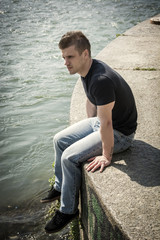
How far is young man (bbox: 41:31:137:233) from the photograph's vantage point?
2.10m

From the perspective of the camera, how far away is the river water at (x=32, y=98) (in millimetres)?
3732

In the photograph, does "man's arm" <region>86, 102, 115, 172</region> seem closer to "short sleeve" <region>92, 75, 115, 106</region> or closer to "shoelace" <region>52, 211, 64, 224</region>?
"short sleeve" <region>92, 75, 115, 106</region>

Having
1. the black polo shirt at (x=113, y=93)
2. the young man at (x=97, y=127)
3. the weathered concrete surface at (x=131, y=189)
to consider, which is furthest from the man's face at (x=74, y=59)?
the weathered concrete surface at (x=131, y=189)

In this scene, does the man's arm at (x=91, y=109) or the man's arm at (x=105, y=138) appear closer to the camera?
the man's arm at (x=105, y=138)

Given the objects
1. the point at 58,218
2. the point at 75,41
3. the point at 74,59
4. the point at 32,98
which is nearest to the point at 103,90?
the point at 74,59

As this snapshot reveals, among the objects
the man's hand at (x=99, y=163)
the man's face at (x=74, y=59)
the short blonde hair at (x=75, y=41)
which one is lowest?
the man's hand at (x=99, y=163)

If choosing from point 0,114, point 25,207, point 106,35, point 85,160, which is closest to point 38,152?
point 25,207

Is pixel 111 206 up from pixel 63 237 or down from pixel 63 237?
up

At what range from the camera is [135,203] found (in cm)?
180

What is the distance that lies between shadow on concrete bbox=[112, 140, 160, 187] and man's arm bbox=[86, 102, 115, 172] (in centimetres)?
13

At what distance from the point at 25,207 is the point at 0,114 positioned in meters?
3.03

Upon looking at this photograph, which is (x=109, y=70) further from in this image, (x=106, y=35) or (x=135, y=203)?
(x=106, y=35)

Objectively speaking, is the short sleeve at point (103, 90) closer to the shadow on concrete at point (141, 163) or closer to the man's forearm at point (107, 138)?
the man's forearm at point (107, 138)

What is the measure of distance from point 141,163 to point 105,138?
1.54 feet
